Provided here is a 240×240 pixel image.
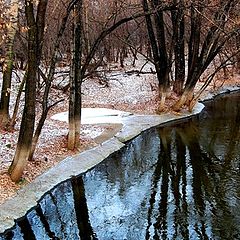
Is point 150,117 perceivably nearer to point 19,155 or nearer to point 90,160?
point 90,160

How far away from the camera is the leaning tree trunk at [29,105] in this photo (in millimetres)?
12359

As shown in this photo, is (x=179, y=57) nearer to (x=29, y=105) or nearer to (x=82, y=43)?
(x=82, y=43)

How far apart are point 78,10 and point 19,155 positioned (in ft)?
20.4

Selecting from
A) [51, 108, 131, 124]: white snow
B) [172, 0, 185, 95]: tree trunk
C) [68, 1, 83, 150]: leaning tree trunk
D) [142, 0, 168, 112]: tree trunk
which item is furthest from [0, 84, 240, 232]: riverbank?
[172, 0, 185, 95]: tree trunk

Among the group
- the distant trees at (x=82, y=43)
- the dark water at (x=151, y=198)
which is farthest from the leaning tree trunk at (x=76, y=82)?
the dark water at (x=151, y=198)

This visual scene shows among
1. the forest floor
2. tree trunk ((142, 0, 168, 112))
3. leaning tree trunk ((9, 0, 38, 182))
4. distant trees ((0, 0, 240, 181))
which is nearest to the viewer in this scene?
leaning tree trunk ((9, 0, 38, 182))

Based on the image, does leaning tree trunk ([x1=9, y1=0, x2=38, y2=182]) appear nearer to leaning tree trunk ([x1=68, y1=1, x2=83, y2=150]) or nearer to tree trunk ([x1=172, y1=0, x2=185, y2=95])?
leaning tree trunk ([x1=68, y1=1, x2=83, y2=150])

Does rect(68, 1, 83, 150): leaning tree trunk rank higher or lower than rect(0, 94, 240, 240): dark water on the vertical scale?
higher

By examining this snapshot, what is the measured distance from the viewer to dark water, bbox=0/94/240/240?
1112 centimetres

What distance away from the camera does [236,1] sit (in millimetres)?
21453

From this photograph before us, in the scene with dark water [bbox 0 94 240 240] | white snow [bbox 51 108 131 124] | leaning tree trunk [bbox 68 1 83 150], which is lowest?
dark water [bbox 0 94 240 240]

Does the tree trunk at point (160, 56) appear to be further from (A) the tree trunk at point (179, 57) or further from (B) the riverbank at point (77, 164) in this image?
(A) the tree trunk at point (179, 57)

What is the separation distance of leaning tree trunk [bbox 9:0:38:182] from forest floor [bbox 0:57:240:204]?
539 mm

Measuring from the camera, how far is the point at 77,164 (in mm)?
15961
